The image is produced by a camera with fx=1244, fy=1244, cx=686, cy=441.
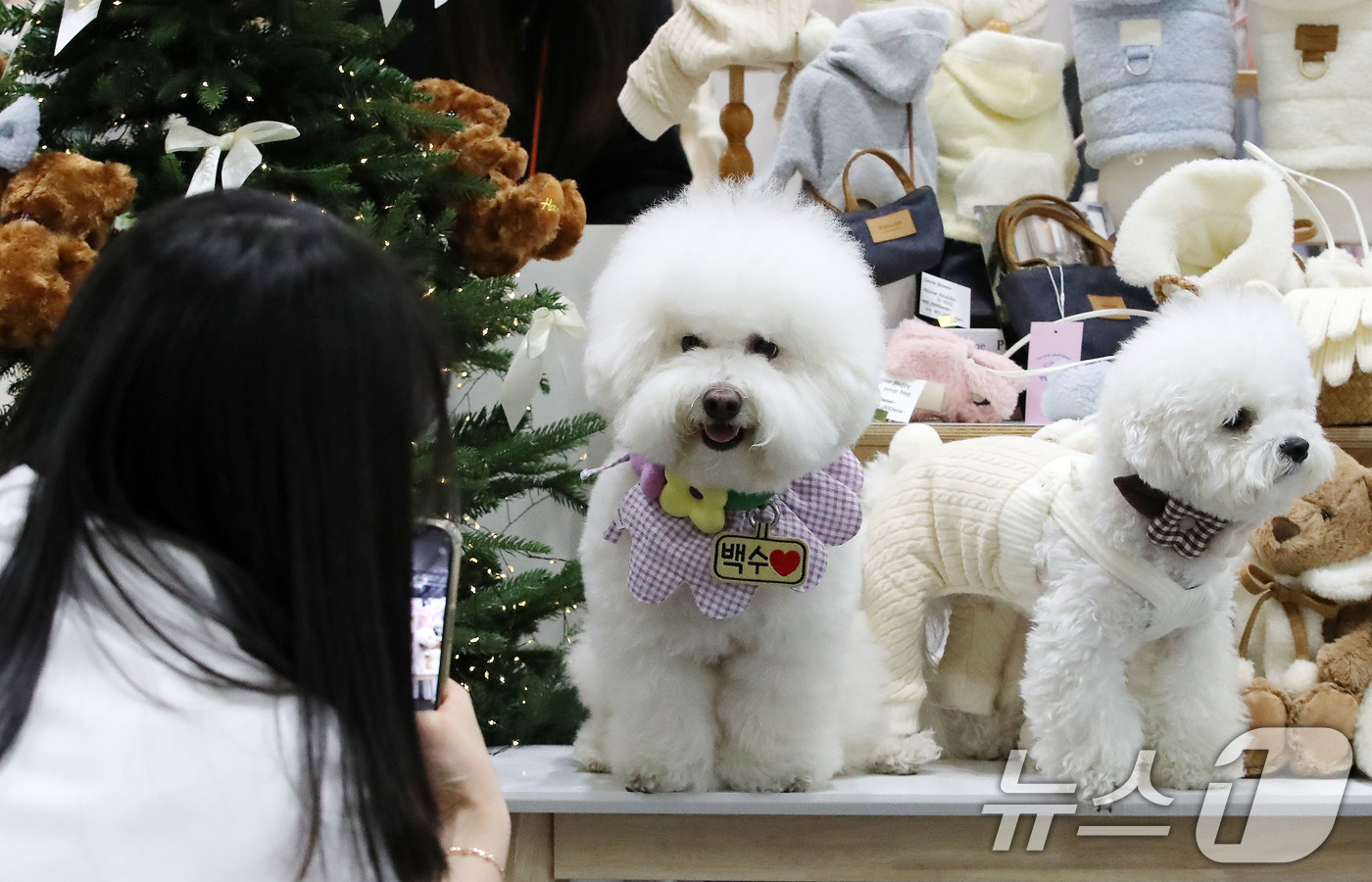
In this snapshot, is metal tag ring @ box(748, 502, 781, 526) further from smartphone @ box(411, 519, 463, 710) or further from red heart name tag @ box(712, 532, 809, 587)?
smartphone @ box(411, 519, 463, 710)

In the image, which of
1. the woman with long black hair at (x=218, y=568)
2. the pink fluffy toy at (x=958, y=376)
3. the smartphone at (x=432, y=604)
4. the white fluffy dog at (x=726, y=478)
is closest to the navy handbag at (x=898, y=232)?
the pink fluffy toy at (x=958, y=376)

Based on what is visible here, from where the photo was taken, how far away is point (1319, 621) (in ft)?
5.11

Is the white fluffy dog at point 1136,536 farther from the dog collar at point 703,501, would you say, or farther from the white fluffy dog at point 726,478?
the dog collar at point 703,501

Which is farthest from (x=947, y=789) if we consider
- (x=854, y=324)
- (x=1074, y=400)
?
(x=1074, y=400)

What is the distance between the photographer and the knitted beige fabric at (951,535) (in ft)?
4.71

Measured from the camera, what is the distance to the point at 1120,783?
1.36m

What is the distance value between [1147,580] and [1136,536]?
5 cm

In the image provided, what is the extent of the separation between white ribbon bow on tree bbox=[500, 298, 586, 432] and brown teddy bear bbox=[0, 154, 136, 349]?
48 cm

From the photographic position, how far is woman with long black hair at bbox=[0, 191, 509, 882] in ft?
1.84

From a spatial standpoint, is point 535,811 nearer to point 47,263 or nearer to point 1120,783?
point 1120,783

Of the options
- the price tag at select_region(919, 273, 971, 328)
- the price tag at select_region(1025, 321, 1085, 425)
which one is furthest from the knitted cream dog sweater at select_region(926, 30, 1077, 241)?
the price tag at select_region(1025, 321, 1085, 425)

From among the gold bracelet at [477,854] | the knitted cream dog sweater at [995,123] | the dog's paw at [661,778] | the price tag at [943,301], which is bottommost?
the dog's paw at [661,778]

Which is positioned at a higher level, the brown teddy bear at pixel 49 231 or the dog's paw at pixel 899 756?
the brown teddy bear at pixel 49 231

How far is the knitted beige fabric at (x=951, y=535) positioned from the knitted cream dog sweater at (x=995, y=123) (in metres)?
0.92
